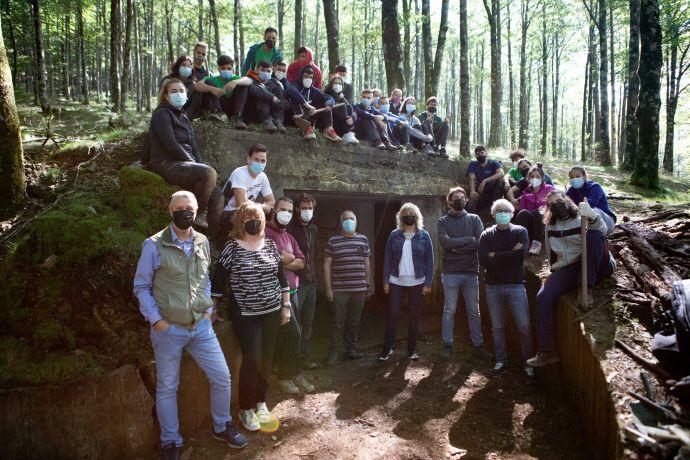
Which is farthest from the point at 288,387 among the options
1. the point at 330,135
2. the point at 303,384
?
the point at 330,135

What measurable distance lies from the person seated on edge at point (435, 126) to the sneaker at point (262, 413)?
663 centimetres

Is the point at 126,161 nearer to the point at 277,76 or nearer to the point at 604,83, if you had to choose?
the point at 277,76

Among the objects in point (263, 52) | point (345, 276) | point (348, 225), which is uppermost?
point (263, 52)

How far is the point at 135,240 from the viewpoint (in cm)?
411

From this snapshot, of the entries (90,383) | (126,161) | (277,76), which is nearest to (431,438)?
(90,383)

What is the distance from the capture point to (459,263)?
5418 millimetres

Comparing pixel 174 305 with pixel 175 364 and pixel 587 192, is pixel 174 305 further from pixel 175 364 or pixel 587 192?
pixel 587 192

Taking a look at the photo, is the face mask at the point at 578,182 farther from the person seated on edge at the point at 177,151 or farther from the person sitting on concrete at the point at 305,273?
the person seated on edge at the point at 177,151

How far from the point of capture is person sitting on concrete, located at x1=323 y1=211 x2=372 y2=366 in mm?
5387

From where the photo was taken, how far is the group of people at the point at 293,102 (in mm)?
5945

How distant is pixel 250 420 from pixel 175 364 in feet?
3.29

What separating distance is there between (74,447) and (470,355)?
4586mm

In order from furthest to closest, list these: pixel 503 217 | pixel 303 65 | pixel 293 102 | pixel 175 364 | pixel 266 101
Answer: pixel 303 65, pixel 293 102, pixel 266 101, pixel 503 217, pixel 175 364

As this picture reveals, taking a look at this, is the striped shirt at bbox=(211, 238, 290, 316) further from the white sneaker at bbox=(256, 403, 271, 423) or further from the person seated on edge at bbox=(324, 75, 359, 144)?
the person seated on edge at bbox=(324, 75, 359, 144)
